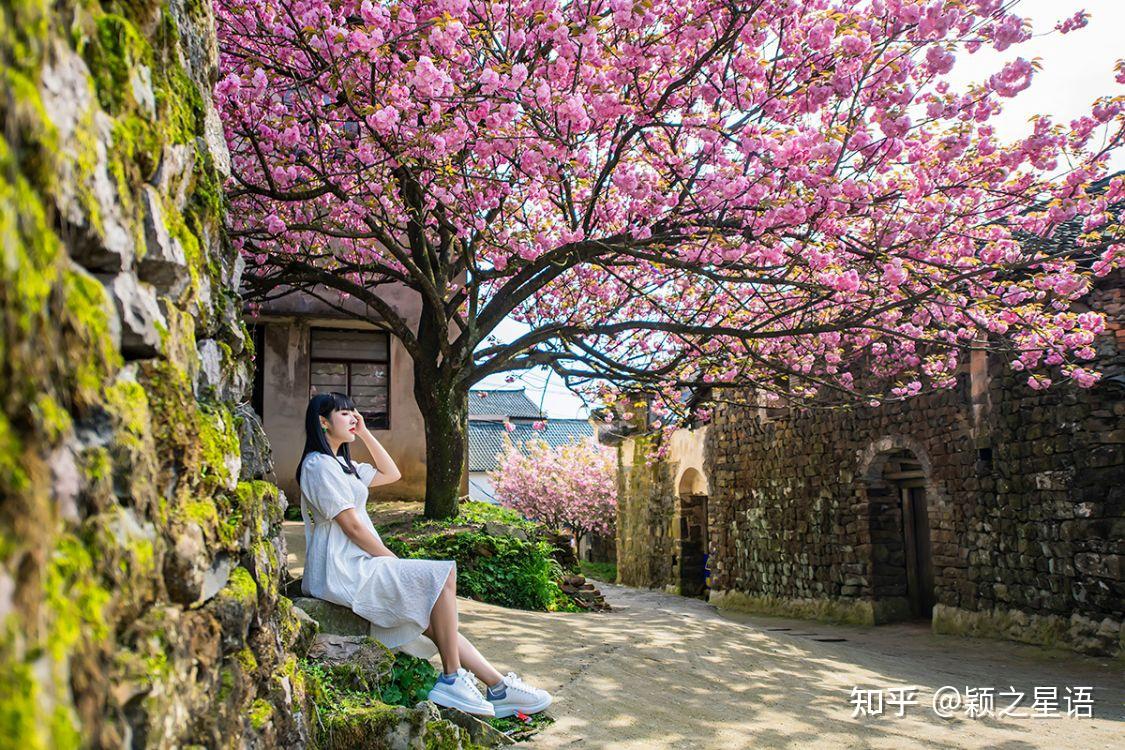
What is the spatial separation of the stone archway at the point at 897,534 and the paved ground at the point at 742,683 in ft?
10.9

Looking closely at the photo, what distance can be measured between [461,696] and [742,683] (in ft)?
8.24

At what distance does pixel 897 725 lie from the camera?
4.92 m

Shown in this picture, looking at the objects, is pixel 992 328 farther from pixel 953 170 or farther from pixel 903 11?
pixel 903 11

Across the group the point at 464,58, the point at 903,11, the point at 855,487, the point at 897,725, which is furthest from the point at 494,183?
the point at 855,487

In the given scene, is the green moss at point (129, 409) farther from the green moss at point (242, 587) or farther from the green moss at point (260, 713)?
the green moss at point (260, 713)

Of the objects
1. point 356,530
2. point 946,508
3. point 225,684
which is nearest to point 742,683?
point 356,530

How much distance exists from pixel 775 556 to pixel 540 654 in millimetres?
9415

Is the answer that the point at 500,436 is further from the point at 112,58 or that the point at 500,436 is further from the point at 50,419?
the point at 50,419

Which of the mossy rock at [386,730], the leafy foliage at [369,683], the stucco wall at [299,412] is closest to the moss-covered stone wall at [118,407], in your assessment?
the mossy rock at [386,730]

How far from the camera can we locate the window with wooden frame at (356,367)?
43.5 ft

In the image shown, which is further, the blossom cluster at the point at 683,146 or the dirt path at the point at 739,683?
the blossom cluster at the point at 683,146

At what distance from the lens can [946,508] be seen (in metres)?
10.3

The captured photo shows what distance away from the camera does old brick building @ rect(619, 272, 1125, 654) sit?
322 inches

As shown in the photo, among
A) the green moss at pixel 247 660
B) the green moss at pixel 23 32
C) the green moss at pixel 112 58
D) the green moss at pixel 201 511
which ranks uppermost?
the green moss at pixel 112 58
